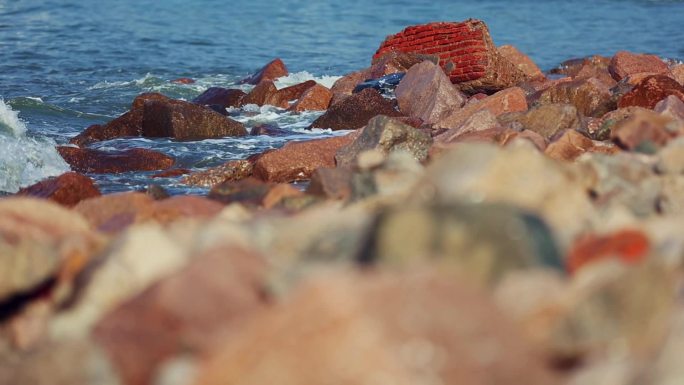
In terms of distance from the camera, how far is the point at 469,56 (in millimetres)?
12383

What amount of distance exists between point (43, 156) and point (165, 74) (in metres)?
8.10

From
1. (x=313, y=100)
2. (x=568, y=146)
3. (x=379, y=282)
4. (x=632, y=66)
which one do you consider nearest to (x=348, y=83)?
(x=313, y=100)

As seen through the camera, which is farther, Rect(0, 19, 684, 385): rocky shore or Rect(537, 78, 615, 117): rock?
Rect(537, 78, 615, 117): rock

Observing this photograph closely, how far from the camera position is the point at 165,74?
16781 millimetres

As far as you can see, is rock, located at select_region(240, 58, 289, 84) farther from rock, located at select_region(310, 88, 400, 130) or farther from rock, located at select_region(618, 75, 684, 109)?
rock, located at select_region(618, 75, 684, 109)

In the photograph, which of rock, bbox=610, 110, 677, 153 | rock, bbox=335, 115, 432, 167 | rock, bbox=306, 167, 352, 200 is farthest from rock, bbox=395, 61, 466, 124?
rock, bbox=306, 167, 352, 200

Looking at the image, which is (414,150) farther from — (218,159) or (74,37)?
(74,37)

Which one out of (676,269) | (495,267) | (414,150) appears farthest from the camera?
(414,150)

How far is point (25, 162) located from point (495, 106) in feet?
13.3

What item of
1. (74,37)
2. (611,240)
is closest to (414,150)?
(611,240)

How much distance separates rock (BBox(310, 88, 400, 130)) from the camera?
419 inches

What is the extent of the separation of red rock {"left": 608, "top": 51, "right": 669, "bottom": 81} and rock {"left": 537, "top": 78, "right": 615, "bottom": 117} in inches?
97.5

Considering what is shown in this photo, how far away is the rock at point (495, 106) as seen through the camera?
9359 millimetres

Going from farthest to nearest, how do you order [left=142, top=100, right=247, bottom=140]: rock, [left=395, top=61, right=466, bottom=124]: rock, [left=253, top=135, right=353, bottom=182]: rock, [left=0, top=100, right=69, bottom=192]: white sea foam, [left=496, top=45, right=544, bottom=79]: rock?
[left=496, top=45, right=544, bottom=79]: rock < [left=395, top=61, right=466, bottom=124]: rock < [left=142, top=100, right=247, bottom=140]: rock < [left=0, top=100, right=69, bottom=192]: white sea foam < [left=253, top=135, right=353, bottom=182]: rock
